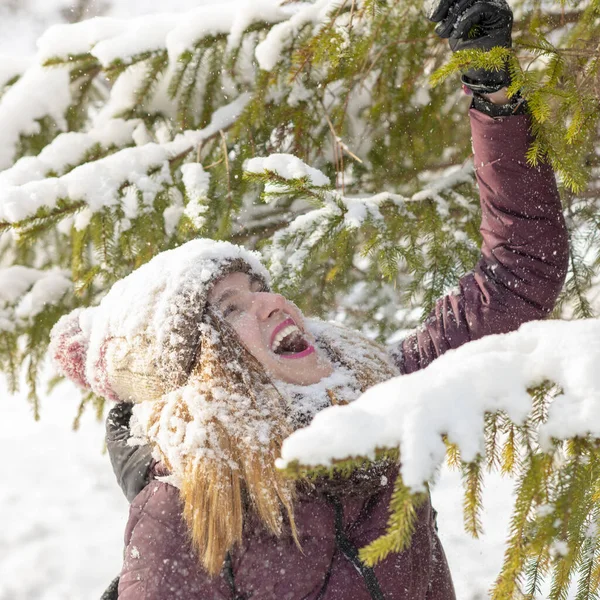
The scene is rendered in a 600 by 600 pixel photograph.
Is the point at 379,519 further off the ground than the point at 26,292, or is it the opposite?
the point at 26,292

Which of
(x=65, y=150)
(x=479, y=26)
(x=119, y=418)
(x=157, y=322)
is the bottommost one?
(x=119, y=418)

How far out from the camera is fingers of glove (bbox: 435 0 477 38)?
4.95 feet

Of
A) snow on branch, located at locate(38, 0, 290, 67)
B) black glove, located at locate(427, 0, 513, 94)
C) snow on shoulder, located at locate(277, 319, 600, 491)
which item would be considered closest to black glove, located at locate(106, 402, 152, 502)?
snow on shoulder, located at locate(277, 319, 600, 491)

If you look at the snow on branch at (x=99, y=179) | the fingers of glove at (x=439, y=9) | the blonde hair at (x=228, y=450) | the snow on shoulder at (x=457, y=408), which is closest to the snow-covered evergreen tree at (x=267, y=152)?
the snow on branch at (x=99, y=179)

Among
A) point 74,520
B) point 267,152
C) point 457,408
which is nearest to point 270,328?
point 457,408

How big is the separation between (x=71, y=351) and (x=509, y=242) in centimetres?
145

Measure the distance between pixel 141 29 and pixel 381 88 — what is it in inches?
44.1

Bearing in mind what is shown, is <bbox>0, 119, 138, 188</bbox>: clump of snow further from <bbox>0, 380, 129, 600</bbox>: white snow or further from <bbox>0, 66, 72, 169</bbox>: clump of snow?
<bbox>0, 380, 129, 600</bbox>: white snow

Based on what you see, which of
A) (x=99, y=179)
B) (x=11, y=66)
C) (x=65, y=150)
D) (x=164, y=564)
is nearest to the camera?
(x=164, y=564)

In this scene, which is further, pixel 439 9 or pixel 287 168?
pixel 287 168

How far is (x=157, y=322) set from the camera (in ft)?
5.31

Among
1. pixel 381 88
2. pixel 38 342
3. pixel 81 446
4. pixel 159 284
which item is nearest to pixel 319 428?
pixel 159 284

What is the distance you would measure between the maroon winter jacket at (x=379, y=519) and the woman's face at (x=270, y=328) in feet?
1.11

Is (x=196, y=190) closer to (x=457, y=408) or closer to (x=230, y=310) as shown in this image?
(x=230, y=310)
